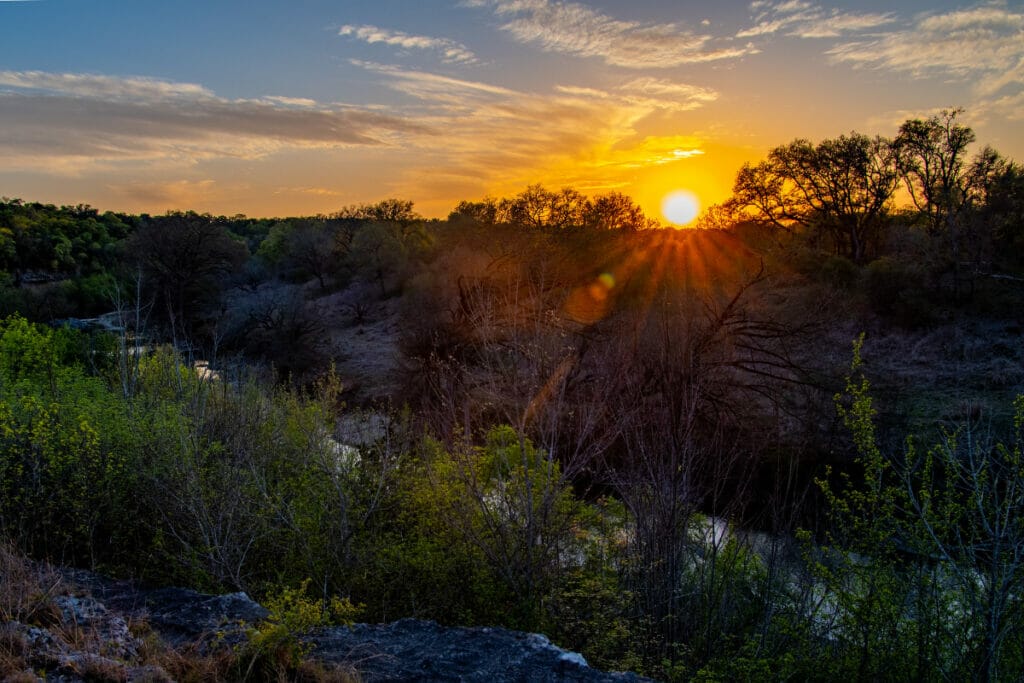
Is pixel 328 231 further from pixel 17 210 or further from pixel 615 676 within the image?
pixel 615 676

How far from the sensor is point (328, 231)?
233 ft

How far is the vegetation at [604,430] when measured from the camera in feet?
31.7

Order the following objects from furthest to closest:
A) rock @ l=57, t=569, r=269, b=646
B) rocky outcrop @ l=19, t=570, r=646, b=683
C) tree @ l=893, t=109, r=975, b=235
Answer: tree @ l=893, t=109, r=975, b=235 < rock @ l=57, t=569, r=269, b=646 < rocky outcrop @ l=19, t=570, r=646, b=683

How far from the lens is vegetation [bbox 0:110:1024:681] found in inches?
380

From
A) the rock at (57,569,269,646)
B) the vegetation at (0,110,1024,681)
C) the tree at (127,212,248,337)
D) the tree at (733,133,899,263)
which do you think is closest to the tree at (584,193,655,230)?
the vegetation at (0,110,1024,681)

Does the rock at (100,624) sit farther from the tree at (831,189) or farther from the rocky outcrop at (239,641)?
the tree at (831,189)

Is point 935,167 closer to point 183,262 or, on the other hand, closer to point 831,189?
point 831,189

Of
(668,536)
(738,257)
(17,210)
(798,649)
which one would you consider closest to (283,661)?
(668,536)

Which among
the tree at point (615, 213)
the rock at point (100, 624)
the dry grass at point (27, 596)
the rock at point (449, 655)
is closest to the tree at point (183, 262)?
the tree at point (615, 213)

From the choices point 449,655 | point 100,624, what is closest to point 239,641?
point 100,624

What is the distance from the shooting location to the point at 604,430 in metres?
16.0

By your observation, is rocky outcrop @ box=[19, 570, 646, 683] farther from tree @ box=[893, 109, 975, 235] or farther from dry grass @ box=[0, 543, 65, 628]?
tree @ box=[893, 109, 975, 235]

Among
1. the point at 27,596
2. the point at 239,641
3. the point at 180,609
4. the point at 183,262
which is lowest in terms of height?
the point at 180,609

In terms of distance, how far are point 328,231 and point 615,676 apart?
226 feet
